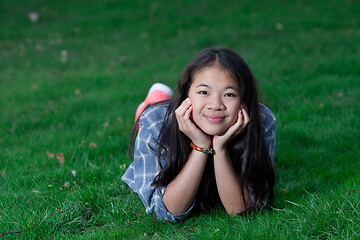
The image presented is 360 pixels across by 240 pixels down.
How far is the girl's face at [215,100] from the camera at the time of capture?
94.5 inches

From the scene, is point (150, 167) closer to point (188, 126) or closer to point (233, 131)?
point (188, 126)

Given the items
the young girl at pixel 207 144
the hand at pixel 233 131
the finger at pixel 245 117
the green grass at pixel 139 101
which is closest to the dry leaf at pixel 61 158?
the green grass at pixel 139 101

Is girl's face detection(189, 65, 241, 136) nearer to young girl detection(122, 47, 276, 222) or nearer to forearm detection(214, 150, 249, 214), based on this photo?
young girl detection(122, 47, 276, 222)

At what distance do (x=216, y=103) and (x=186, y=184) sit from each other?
52 cm

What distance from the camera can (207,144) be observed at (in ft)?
8.19

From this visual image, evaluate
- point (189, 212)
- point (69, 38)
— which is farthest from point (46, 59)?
point (189, 212)

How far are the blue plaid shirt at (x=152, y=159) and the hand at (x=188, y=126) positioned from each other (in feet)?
0.94

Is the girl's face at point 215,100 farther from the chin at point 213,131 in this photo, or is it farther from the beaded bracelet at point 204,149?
the beaded bracelet at point 204,149

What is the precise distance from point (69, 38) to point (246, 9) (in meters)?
4.33

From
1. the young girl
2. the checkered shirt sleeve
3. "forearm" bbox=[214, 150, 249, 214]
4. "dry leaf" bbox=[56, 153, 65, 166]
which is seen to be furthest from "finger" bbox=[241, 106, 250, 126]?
"dry leaf" bbox=[56, 153, 65, 166]

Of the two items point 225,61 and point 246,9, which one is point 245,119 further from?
point 246,9

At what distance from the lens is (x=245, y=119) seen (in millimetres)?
2426

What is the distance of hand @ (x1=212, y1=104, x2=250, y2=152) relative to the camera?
242cm

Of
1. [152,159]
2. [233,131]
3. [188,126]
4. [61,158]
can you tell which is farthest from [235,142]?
[61,158]
